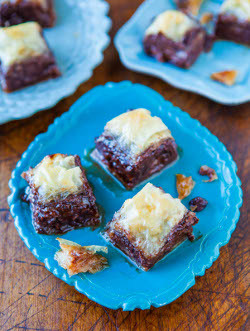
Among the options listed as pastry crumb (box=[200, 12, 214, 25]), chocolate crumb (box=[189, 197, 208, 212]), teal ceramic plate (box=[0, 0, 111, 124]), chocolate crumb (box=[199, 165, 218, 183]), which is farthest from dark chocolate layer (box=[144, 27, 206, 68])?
chocolate crumb (box=[189, 197, 208, 212])

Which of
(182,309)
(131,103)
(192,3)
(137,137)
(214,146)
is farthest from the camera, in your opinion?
(192,3)

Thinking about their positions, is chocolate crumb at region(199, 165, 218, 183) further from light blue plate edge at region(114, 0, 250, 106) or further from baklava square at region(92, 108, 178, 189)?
light blue plate edge at region(114, 0, 250, 106)

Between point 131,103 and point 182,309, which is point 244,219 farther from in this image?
point 131,103

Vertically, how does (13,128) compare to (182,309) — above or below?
above

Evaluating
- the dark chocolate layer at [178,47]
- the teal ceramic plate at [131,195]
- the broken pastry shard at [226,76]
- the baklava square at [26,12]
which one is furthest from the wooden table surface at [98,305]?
the baklava square at [26,12]

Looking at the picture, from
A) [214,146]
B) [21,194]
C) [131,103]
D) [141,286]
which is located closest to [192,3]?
[131,103]

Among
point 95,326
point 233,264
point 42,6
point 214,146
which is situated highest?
point 42,6

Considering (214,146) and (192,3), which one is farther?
(192,3)
